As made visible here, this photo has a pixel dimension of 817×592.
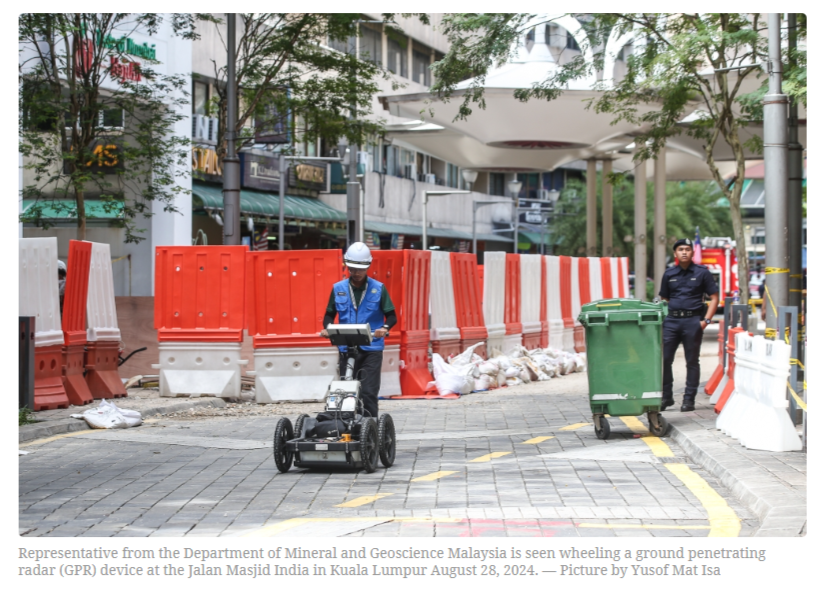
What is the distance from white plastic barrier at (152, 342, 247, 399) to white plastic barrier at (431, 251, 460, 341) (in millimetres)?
3316

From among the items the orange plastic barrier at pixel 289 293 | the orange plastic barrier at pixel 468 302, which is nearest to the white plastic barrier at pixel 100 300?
the orange plastic barrier at pixel 289 293

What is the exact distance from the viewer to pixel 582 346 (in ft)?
78.9

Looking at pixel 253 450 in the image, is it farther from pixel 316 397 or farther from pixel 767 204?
pixel 767 204

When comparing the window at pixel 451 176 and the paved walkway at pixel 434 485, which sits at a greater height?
the window at pixel 451 176

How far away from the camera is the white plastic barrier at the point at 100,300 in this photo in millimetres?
14602

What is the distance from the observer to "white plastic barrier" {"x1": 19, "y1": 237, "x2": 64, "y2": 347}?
1293 centimetres

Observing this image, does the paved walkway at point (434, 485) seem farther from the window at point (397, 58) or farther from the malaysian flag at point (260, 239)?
the window at point (397, 58)

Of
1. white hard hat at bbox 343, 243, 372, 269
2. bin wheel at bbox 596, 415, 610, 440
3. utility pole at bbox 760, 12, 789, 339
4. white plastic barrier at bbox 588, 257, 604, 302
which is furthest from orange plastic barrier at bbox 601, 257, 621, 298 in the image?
white hard hat at bbox 343, 243, 372, 269

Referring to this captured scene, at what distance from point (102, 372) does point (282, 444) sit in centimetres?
655

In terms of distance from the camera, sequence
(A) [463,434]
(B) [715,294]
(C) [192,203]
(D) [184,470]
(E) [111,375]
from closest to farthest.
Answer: (D) [184,470] < (A) [463,434] < (B) [715,294] < (E) [111,375] < (C) [192,203]

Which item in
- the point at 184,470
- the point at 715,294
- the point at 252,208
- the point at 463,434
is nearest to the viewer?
the point at 184,470

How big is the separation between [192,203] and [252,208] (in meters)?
3.29

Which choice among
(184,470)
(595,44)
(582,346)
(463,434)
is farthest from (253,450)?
(582,346)

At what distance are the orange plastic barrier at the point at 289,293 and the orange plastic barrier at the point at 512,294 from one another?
550 cm
